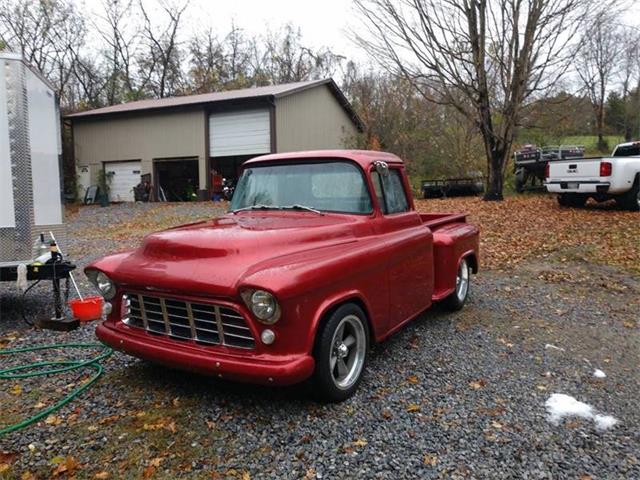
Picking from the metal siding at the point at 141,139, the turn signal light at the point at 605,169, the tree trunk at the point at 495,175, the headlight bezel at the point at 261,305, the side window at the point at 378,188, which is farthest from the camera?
the metal siding at the point at 141,139

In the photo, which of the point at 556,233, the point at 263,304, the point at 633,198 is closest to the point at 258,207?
the point at 263,304

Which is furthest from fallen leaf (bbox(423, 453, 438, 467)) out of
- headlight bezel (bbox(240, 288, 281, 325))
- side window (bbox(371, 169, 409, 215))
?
side window (bbox(371, 169, 409, 215))

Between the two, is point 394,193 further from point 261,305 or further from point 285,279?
point 261,305

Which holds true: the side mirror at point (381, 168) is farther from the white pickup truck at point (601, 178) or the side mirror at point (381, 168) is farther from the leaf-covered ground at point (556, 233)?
the white pickup truck at point (601, 178)

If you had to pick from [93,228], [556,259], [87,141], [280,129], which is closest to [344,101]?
[280,129]

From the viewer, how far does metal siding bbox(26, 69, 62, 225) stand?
5.09 metres

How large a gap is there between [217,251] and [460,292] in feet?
11.6

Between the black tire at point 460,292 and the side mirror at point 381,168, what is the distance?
1685 millimetres

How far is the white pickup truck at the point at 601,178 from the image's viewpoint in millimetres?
11984

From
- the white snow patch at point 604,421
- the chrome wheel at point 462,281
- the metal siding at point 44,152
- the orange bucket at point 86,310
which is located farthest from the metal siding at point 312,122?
the white snow patch at point 604,421

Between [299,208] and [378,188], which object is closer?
[299,208]

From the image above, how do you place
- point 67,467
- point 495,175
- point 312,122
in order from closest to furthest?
point 67,467 → point 495,175 → point 312,122

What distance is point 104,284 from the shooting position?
3.68 m

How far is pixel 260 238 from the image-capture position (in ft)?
11.2
